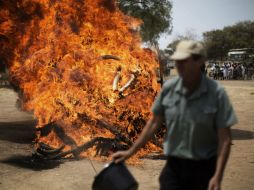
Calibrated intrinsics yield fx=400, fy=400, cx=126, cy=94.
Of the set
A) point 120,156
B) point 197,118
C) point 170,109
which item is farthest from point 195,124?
point 120,156

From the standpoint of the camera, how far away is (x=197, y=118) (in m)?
3.37

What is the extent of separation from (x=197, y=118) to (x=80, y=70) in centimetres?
621

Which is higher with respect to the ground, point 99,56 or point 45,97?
point 99,56

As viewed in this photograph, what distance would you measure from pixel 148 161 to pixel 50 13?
5362 millimetres

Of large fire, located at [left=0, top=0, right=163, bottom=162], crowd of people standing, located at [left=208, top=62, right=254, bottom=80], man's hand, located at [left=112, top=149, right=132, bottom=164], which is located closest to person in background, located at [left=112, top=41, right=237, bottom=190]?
man's hand, located at [left=112, top=149, right=132, bottom=164]

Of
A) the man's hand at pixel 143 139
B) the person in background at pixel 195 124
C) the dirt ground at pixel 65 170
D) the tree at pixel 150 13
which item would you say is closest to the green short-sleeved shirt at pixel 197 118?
the person in background at pixel 195 124

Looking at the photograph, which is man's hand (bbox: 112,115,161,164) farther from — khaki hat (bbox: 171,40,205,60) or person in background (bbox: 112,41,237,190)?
khaki hat (bbox: 171,40,205,60)

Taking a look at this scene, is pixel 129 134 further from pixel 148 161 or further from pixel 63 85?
pixel 63 85

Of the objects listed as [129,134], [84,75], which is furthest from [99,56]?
[129,134]

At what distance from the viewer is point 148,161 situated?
8.07 m

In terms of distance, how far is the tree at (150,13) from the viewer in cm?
3209

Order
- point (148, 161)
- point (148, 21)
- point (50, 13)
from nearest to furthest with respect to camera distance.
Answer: point (148, 161)
point (50, 13)
point (148, 21)

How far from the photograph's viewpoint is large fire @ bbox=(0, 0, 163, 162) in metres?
8.63

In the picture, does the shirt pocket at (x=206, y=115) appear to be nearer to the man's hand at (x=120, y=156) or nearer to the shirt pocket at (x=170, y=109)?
the shirt pocket at (x=170, y=109)
